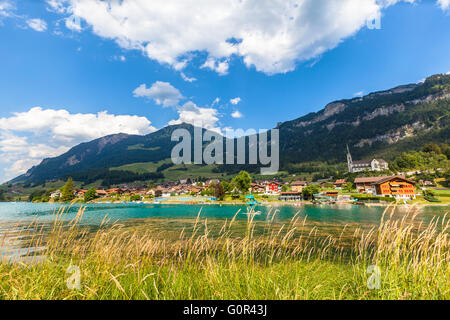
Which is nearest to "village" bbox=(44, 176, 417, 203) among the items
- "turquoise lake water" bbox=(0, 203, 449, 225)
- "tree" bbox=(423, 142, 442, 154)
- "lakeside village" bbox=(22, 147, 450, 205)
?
"lakeside village" bbox=(22, 147, 450, 205)

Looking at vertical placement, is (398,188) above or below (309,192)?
above

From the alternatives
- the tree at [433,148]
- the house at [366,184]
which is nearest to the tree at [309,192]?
the house at [366,184]

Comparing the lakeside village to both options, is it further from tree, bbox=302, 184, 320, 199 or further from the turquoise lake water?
the turquoise lake water

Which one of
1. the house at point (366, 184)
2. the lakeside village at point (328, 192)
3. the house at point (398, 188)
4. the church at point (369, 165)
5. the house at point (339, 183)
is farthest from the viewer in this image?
the church at point (369, 165)

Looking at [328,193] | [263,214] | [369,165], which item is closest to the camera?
[263,214]

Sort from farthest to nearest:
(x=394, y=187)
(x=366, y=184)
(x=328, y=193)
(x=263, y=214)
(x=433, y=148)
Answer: (x=433, y=148)
(x=366, y=184)
(x=328, y=193)
(x=394, y=187)
(x=263, y=214)

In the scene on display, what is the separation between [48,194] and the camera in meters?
123

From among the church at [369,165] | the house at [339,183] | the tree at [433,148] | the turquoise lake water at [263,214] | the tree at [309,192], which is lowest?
the turquoise lake water at [263,214]

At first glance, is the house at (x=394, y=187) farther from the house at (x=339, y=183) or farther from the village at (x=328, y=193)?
the house at (x=339, y=183)

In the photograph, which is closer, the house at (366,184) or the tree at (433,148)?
the house at (366,184)

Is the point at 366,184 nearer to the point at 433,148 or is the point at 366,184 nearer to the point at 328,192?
the point at 328,192

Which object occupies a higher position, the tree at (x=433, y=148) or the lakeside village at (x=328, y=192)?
the tree at (x=433, y=148)

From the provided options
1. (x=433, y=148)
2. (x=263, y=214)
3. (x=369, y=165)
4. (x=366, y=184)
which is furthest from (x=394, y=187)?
(x=369, y=165)

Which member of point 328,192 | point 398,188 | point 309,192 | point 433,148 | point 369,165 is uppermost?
point 433,148
